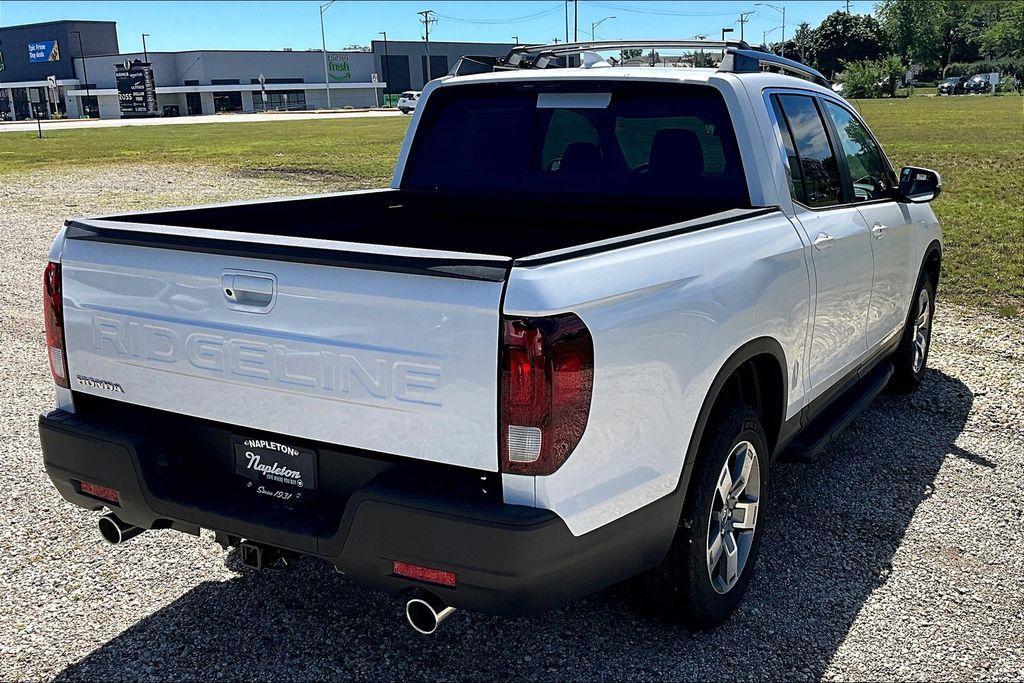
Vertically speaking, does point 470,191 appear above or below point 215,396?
above

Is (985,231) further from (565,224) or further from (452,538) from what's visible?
(452,538)

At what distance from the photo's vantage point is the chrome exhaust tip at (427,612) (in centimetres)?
283

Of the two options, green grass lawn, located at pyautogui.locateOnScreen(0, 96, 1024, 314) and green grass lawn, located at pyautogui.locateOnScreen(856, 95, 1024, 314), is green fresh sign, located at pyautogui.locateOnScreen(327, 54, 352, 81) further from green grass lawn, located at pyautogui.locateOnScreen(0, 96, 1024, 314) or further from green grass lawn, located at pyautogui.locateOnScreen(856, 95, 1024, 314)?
green grass lawn, located at pyautogui.locateOnScreen(856, 95, 1024, 314)

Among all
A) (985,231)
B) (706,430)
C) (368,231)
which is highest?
(368,231)

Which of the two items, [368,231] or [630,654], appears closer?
[630,654]

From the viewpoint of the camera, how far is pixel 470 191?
4969 mm

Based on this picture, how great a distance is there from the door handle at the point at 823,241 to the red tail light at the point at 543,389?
187cm

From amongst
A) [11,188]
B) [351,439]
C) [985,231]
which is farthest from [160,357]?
[11,188]

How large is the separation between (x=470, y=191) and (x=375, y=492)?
98.1 inches

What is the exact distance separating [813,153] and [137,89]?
106 m

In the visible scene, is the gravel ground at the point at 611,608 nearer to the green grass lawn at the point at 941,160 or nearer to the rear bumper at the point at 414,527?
the rear bumper at the point at 414,527

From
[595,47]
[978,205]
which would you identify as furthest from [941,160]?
[595,47]

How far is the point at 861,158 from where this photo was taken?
5.38 metres

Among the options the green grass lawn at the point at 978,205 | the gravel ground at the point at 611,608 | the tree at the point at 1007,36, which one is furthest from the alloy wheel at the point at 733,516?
the tree at the point at 1007,36
